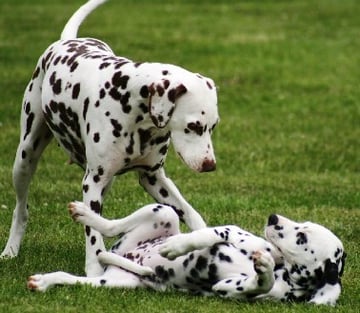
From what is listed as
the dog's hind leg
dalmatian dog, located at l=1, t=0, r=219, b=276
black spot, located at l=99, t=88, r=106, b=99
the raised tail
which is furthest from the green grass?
the raised tail

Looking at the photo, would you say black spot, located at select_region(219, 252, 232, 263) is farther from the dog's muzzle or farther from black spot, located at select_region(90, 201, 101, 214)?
black spot, located at select_region(90, 201, 101, 214)

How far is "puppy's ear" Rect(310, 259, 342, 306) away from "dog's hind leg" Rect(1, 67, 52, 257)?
8.15ft

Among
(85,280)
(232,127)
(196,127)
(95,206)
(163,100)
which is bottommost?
(232,127)

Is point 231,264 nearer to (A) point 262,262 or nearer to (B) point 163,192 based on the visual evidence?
(A) point 262,262

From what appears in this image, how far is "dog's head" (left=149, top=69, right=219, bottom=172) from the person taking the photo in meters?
7.72

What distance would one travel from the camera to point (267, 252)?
24.6ft

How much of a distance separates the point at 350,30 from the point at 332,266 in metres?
16.2

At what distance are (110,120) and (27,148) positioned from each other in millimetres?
1251

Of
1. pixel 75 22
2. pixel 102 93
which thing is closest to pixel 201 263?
pixel 102 93

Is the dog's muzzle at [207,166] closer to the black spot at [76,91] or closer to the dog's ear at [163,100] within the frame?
the dog's ear at [163,100]

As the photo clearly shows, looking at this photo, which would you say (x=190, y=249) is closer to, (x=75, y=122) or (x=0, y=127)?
(x=75, y=122)

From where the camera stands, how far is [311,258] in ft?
24.8

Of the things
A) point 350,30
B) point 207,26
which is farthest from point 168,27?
point 350,30

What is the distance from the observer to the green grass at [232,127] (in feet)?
28.2
